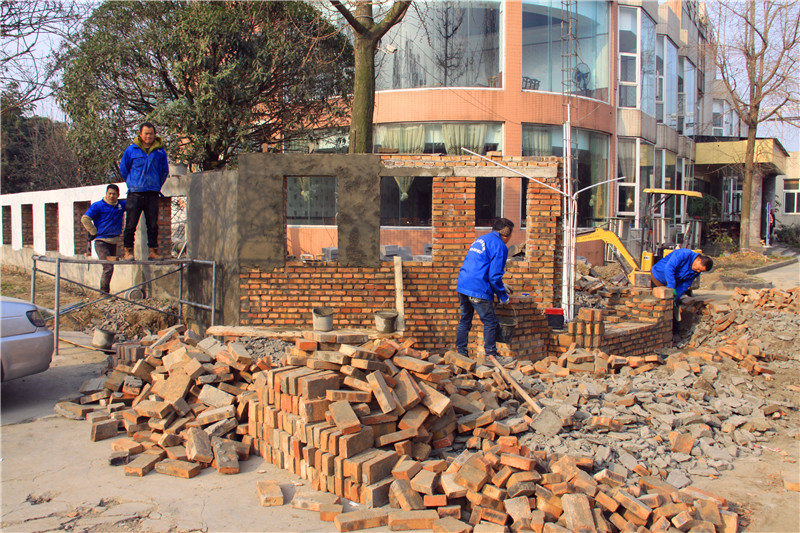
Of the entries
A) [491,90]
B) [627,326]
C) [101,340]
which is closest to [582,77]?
[491,90]

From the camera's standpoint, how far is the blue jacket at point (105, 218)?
31.5ft

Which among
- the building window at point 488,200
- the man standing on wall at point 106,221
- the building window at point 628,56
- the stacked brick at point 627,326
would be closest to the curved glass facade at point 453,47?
the building window at point 488,200

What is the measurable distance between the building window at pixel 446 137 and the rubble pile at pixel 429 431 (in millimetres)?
10426

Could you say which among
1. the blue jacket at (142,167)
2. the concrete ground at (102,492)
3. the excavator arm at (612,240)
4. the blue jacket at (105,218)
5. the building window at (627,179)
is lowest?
the concrete ground at (102,492)

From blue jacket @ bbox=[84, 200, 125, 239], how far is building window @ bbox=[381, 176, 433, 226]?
7.84m

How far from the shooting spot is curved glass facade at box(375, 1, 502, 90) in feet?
53.6

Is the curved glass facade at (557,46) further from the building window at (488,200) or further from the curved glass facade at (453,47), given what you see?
the building window at (488,200)

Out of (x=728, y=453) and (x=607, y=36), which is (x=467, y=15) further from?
(x=728, y=453)

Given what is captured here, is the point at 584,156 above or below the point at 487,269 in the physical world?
above

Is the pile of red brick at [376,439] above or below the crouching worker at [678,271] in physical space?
below

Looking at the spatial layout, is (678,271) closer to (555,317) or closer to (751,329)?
(751,329)

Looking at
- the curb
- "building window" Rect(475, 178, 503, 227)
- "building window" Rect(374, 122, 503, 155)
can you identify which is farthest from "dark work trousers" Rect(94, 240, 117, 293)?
the curb

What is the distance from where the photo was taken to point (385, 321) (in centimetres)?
766

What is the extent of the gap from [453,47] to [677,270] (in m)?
9.42
